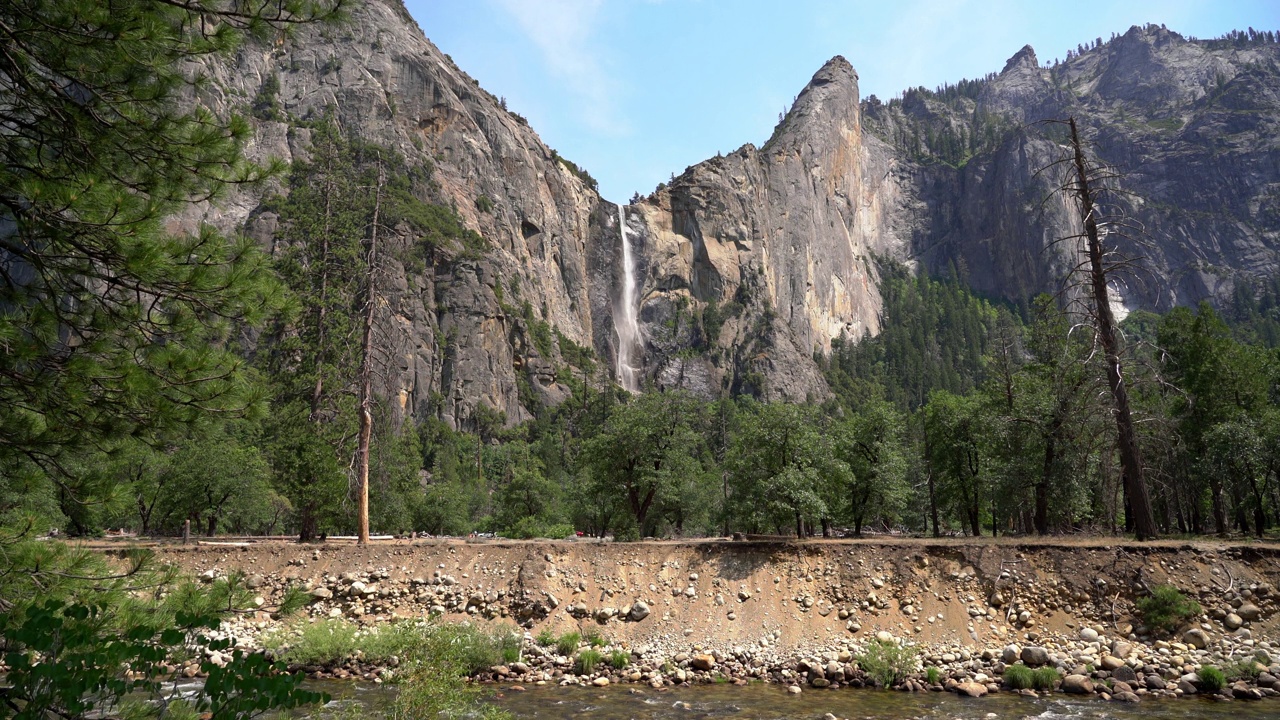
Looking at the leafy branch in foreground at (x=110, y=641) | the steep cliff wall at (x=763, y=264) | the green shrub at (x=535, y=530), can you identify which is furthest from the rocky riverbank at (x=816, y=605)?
the steep cliff wall at (x=763, y=264)

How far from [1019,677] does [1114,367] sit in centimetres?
919

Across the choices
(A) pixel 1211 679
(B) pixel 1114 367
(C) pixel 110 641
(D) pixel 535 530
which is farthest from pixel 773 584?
(D) pixel 535 530

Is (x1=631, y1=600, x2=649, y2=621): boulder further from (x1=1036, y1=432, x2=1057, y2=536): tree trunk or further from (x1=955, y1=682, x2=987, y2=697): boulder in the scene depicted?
(x1=1036, y1=432, x2=1057, y2=536): tree trunk

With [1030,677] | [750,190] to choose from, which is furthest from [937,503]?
[750,190]

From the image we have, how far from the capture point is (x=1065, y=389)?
26984 millimetres

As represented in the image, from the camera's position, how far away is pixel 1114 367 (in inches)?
814

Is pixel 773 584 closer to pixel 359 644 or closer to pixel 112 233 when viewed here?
pixel 359 644

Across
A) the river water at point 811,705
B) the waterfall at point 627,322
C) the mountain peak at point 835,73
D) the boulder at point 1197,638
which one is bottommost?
the river water at point 811,705

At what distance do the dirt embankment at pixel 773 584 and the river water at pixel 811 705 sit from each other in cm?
313

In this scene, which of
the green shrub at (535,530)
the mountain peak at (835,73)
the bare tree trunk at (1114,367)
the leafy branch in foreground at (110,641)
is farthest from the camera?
the mountain peak at (835,73)

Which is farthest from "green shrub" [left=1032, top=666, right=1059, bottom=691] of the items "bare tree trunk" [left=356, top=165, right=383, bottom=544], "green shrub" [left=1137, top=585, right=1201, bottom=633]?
"bare tree trunk" [left=356, top=165, right=383, bottom=544]

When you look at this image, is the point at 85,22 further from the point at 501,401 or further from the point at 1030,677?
the point at 501,401

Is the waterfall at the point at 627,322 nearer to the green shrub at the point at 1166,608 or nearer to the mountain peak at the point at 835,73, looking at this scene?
the mountain peak at the point at 835,73

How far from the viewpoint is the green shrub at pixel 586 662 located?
66.3ft
